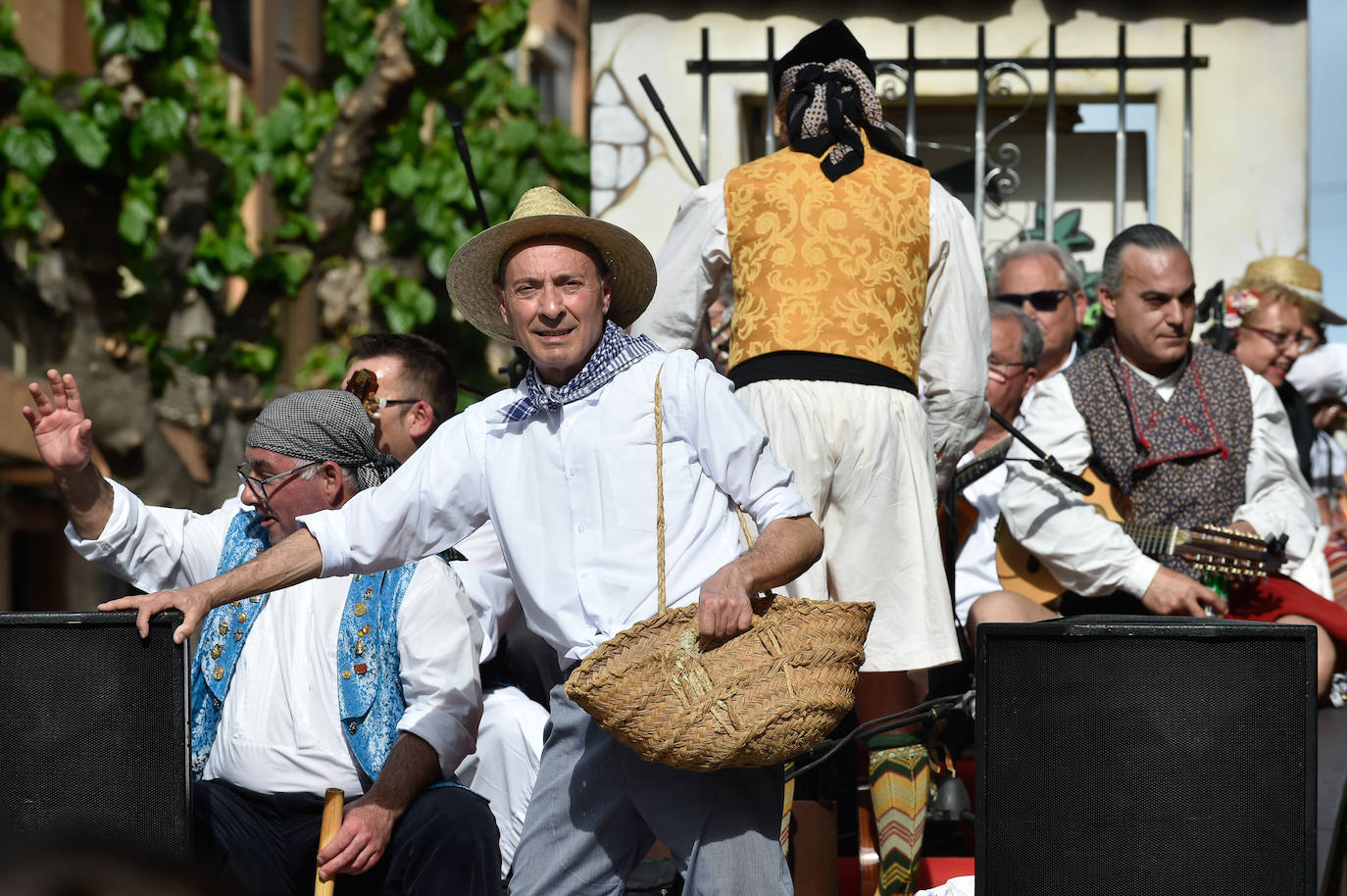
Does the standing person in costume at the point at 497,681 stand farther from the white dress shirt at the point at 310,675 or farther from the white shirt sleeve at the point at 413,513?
the white shirt sleeve at the point at 413,513

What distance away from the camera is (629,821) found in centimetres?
347

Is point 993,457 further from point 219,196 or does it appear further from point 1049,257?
point 219,196

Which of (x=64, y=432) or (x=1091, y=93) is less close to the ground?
(x=1091, y=93)

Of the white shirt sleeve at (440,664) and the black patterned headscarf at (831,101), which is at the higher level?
the black patterned headscarf at (831,101)

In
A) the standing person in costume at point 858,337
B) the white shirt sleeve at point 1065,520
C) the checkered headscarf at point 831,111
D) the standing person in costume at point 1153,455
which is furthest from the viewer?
the standing person in costume at point 1153,455

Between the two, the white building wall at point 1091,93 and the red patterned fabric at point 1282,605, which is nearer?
the red patterned fabric at point 1282,605

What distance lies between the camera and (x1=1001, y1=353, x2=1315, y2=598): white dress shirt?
4.79 m

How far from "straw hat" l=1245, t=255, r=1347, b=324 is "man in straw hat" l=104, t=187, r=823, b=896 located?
13.0ft

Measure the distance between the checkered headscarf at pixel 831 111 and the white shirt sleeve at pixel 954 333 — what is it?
0.24 m

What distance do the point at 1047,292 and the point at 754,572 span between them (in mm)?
3615

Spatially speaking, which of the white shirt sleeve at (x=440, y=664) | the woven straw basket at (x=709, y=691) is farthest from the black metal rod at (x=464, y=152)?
the woven straw basket at (x=709, y=691)

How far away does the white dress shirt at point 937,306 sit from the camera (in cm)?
462

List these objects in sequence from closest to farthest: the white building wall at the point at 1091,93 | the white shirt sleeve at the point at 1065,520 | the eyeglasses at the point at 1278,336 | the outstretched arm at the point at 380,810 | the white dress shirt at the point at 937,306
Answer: the outstretched arm at the point at 380,810 → the white dress shirt at the point at 937,306 → the white shirt sleeve at the point at 1065,520 → the eyeglasses at the point at 1278,336 → the white building wall at the point at 1091,93

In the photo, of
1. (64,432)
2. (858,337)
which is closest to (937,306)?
(858,337)
